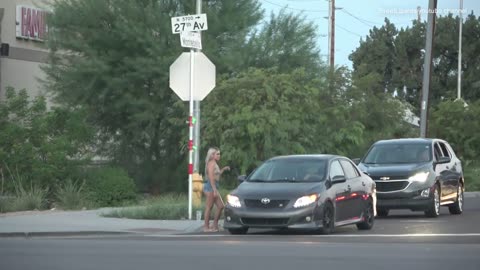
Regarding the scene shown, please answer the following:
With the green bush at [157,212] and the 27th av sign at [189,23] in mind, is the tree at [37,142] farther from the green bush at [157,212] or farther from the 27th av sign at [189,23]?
the 27th av sign at [189,23]

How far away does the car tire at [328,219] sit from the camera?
18719mm

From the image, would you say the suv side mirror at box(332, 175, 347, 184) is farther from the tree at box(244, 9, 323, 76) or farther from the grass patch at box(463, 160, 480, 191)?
the grass patch at box(463, 160, 480, 191)

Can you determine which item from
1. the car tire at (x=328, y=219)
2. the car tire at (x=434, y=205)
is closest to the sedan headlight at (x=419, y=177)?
the car tire at (x=434, y=205)

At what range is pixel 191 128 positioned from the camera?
2259 cm

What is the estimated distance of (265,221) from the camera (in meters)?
18.4

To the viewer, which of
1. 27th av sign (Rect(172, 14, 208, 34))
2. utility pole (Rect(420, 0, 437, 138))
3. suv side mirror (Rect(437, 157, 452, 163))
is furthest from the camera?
utility pole (Rect(420, 0, 437, 138))

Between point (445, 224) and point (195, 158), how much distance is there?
6.18 m

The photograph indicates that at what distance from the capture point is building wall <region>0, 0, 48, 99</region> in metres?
42.4

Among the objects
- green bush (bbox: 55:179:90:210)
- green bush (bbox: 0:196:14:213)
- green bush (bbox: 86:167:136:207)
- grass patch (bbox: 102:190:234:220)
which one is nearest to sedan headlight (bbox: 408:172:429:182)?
grass patch (bbox: 102:190:234:220)

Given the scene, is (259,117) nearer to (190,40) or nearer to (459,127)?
(190,40)

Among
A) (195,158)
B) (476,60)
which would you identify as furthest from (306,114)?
(476,60)

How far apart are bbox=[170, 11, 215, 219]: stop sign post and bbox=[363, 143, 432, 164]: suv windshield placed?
169 inches

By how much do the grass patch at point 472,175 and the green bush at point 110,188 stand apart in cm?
1536

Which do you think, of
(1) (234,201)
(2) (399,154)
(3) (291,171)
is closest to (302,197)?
(1) (234,201)
